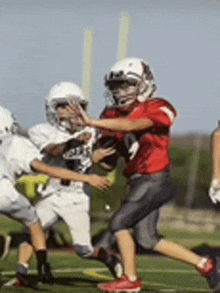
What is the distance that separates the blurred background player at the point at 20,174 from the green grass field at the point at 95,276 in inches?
12.6

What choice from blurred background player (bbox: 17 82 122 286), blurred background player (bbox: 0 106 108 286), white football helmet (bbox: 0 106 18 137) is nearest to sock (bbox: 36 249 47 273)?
blurred background player (bbox: 0 106 108 286)

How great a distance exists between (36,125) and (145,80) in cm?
94

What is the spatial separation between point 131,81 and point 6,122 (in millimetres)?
949

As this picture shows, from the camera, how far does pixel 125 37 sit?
8.29 meters

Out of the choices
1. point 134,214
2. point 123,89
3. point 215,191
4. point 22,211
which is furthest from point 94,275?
point 123,89

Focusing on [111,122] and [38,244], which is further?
[38,244]

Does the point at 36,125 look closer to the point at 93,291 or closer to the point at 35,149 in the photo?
the point at 35,149

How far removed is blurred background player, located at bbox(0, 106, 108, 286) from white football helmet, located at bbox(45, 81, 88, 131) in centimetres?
40

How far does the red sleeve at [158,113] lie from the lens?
6172 mm

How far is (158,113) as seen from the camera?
6.19m

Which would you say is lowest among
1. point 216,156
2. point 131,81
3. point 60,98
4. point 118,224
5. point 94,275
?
point 94,275

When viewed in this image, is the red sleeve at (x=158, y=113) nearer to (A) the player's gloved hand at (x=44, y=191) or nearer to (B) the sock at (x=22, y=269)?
(A) the player's gloved hand at (x=44, y=191)

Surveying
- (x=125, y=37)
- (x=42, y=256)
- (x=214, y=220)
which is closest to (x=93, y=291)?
(x=42, y=256)

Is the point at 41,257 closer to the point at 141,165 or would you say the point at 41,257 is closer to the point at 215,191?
the point at 141,165
